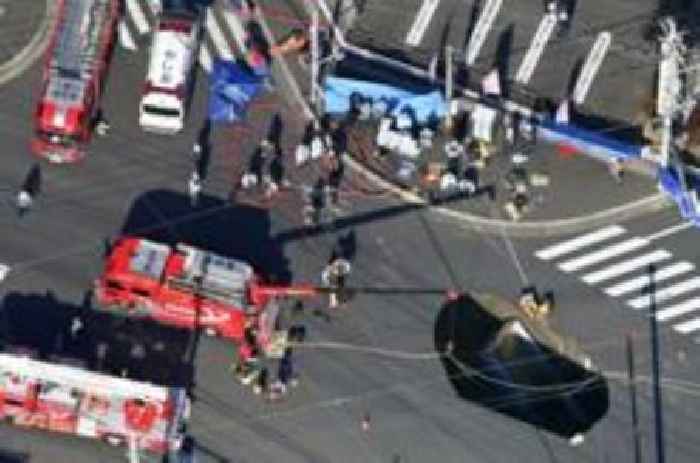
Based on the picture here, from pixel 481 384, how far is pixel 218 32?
784 inches

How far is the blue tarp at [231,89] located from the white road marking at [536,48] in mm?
11910

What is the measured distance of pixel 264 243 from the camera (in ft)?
216

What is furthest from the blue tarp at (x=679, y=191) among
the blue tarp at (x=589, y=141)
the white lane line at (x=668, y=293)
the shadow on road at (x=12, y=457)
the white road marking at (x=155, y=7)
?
the shadow on road at (x=12, y=457)

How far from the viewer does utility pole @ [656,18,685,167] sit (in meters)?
67.8

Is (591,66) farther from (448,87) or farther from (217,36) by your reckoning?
(217,36)

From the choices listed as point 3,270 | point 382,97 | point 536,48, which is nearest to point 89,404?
point 3,270

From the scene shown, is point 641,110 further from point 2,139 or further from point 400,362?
point 2,139

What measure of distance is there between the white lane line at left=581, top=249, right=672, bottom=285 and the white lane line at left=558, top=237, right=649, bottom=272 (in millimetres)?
467

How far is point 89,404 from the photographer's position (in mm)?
61500

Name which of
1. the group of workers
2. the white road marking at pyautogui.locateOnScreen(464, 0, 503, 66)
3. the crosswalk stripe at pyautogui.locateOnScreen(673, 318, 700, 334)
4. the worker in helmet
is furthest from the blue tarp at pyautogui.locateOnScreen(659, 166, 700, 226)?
the group of workers

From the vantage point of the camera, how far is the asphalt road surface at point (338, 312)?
6300 centimetres

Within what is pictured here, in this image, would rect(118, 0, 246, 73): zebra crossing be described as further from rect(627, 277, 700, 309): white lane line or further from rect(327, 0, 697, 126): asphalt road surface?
rect(627, 277, 700, 309): white lane line

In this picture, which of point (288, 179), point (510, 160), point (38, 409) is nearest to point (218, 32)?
point (288, 179)

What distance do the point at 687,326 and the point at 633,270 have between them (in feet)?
10.9
